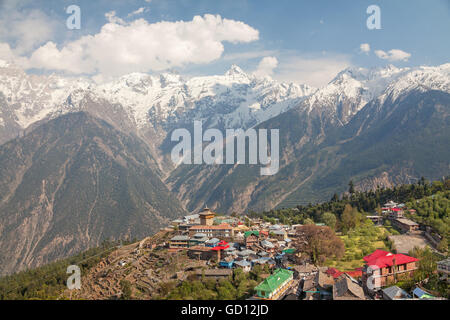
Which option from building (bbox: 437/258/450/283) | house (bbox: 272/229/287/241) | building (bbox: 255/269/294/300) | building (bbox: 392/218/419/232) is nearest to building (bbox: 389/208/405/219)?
building (bbox: 392/218/419/232)

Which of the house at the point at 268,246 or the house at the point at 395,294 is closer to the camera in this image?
the house at the point at 395,294

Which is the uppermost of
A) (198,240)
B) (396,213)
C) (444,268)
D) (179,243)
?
(396,213)

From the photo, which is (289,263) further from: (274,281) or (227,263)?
(274,281)

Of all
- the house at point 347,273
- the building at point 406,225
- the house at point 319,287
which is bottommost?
the house at point 319,287

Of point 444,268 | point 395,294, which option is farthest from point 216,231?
point 395,294

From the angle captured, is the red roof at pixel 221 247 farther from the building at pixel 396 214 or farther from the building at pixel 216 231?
the building at pixel 396 214

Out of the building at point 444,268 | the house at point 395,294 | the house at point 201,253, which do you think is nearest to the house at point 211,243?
the house at point 201,253
